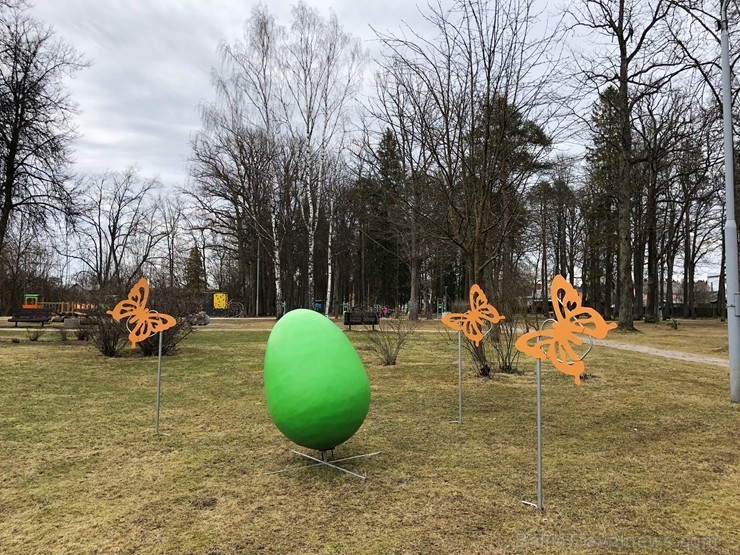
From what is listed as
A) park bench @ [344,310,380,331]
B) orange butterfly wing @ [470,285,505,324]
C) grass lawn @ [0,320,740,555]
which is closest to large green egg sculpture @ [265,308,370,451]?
grass lawn @ [0,320,740,555]

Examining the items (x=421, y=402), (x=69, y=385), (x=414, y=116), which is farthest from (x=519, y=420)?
(x=69, y=385)

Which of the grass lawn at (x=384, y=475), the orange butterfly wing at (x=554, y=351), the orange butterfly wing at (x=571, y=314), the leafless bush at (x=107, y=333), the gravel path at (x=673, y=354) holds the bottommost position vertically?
the grass lawn at (x=384, y=475)

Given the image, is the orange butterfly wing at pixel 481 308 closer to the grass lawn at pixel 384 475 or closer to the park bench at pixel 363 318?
the grass lawn at pixel 384 475

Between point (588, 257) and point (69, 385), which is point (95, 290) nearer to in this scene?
point (69, 385)

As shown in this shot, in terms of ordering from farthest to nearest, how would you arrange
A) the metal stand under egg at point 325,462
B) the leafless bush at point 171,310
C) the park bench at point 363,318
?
the park bench at point 363,318
the leafless bush at point 171,310
the metal stand under egg at point 325,462

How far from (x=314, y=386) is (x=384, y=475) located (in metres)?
1.03

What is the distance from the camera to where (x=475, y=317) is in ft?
22.4

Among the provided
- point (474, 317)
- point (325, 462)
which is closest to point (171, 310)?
point (474, 317)

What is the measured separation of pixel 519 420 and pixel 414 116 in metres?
5.83

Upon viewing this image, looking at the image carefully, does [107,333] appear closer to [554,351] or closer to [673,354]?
[554,351]

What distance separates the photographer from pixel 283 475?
178 inches

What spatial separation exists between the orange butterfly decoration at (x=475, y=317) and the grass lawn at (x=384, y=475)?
1.13 meters

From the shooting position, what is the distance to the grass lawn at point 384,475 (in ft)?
11.0

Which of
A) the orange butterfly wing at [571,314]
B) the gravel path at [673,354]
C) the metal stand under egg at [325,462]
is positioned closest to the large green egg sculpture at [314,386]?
the metal stand under egg at [325,462]
